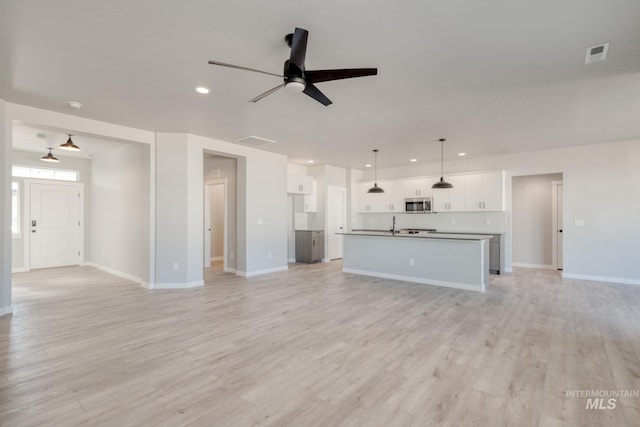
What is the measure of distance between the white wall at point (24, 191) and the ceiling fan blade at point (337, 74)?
24.9ft

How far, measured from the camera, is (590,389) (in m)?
2.21

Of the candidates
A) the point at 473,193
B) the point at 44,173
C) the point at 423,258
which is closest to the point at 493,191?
the point at 473,193

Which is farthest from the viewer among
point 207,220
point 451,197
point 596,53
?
point 207,220

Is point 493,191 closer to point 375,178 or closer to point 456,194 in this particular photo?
point 456,194

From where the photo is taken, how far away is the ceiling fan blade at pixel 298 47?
2.14 m

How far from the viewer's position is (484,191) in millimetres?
7051

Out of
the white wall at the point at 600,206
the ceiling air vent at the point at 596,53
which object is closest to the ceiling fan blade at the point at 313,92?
the ceiling air vent at the point at 596,53


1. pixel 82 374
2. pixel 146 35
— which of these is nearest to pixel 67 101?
pixel 146 35

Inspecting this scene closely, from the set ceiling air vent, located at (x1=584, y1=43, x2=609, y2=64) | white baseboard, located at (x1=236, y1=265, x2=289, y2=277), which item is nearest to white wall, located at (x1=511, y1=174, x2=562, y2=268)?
ceiling air vent, located at (x1=584, y1=43, x2=609, y2=64)

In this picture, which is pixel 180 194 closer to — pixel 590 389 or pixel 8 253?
pixel 8 253

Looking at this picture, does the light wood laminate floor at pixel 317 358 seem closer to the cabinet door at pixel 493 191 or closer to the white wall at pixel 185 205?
the white wall at pixel 185 205

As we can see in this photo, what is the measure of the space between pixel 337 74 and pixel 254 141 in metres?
3.68

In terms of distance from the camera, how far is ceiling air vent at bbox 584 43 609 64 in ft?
8.51

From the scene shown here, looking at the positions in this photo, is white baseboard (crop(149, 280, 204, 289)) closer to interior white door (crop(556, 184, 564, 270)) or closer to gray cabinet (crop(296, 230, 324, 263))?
gray cabinet (crop(296, 230, 324, 263))
